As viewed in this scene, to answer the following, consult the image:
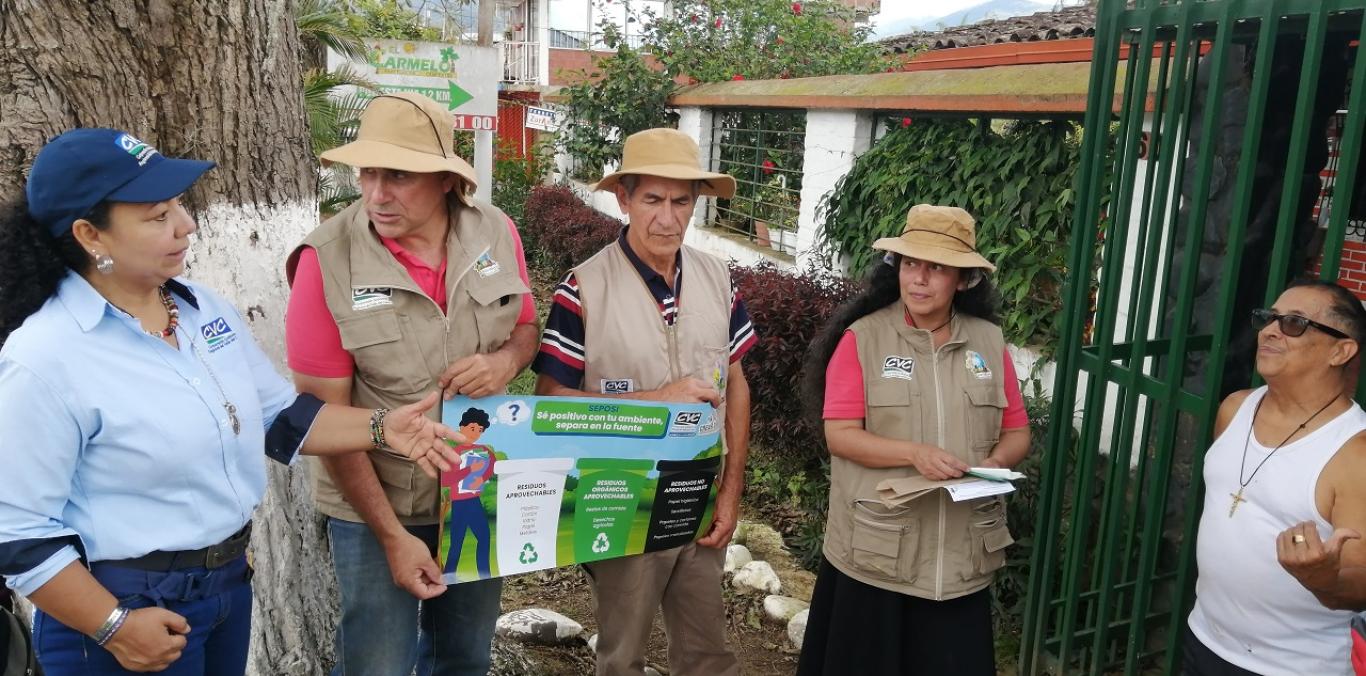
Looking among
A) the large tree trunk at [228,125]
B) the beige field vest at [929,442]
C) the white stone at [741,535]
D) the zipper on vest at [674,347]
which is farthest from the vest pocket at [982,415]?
the white stone at [741,535]

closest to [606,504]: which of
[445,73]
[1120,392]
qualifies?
[1120,392]

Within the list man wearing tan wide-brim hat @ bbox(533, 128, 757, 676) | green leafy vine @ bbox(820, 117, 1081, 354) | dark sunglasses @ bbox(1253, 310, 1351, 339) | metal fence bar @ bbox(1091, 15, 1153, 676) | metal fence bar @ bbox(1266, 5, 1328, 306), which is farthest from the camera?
green leafy vine @ bbox(820, 117, 1081, 354)

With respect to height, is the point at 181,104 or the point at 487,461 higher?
the point at 181,104

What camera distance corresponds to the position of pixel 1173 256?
2977 millimetres

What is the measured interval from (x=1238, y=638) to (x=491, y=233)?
6.75 ft

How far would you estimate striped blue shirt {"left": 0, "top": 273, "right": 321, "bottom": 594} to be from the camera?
1661 mm

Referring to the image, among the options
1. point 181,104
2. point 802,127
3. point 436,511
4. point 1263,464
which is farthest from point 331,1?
point 1263,464

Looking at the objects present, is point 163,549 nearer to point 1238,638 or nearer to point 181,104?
point 181,104

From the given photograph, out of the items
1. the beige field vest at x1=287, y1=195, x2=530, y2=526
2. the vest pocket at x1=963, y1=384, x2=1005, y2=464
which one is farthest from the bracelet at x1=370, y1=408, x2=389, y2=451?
the vest pocket at x1=963, y1=384, x2=1005, y2=464

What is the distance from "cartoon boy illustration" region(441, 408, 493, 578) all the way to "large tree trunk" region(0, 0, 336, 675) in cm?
72

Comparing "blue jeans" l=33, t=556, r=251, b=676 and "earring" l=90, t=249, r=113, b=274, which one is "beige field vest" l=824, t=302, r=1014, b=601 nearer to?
"blue jeans" l=33, t=556, r=251, b=676

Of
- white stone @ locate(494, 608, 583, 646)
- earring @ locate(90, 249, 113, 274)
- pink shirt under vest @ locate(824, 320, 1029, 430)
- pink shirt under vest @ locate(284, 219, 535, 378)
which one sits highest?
earring @ locate(90, 249, 113, 274)

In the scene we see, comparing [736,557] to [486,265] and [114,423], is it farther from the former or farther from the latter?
[114,423]

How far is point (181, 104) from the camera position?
249 cm
